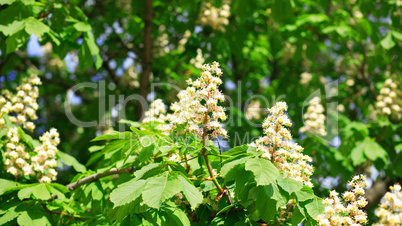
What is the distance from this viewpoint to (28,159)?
11.5 feet

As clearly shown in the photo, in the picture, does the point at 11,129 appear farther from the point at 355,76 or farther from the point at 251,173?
the point at 355,76

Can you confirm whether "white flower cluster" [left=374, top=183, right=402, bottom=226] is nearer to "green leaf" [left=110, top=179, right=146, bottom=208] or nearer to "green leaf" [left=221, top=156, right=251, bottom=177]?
"green leaf" [left=221, top=156, right=251, bottom=177]

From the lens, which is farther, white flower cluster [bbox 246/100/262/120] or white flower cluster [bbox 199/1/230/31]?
white flower cluster [bbox 246/100/262/120]

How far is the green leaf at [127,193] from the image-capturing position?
7.13 feet

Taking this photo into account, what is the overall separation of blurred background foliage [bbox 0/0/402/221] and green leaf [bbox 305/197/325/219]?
8.15ft

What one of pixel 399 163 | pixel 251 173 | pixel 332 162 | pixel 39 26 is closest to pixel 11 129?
pixel 39 26

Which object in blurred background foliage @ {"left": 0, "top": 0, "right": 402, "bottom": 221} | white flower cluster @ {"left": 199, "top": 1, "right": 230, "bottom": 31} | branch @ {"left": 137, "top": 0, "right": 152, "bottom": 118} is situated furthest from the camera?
white flower cluster @ {"left": 199, "top": 1, "right": 230, "bottom": 31}

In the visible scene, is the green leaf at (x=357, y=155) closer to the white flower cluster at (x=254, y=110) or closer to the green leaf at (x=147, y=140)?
the white flower cluster at (x=254, y=110)

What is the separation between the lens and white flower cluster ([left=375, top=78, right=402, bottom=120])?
17.9 feet

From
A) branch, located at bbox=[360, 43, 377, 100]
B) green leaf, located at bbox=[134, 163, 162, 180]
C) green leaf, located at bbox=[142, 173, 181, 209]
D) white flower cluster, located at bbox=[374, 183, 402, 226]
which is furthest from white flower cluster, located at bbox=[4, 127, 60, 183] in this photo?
branch, located at bbox=[360, 43, 377, 100]

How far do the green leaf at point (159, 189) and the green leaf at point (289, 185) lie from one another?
1.77ft

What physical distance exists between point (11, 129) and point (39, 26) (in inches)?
36.0

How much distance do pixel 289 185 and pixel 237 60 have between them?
4.25 meters

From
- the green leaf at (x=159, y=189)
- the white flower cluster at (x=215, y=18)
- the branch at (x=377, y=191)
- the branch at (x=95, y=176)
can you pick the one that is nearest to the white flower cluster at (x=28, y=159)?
the branch at (x=95, y=176)
